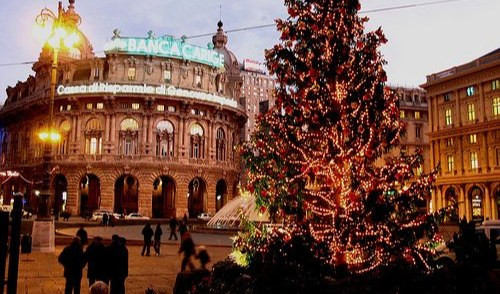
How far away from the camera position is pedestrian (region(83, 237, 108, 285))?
1013cm

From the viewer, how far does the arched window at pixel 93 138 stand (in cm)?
5559

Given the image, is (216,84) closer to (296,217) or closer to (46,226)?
(46,226)

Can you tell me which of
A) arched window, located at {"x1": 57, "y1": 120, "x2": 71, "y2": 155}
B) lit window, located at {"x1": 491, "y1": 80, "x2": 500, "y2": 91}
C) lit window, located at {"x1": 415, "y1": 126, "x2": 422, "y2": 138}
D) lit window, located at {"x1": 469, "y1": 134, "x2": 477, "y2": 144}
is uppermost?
lit window, located at {"x1": 491, "y1": 80, "x2": 500, "y2": 91}

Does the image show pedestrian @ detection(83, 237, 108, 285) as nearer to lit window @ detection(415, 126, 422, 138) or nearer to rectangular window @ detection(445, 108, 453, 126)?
rectangular window @ detection(445, 108, 453, 126)

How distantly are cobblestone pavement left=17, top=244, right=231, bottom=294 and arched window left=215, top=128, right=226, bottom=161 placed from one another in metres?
40.0

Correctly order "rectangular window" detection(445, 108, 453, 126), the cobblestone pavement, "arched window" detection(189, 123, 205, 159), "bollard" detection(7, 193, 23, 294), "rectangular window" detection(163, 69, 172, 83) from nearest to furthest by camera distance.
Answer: "bollard" detection(7, 193, 23, 294) → the cobblestone pavement → "rectangular window" detection(445, 108, 453, 126) → "rectangular window" detection(163, 69, 172, 83) → "arched window" detection(189, 123, 205, 159)

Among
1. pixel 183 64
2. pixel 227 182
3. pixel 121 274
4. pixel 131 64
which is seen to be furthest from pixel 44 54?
pixel 121 274

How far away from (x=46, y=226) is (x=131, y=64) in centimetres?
4010

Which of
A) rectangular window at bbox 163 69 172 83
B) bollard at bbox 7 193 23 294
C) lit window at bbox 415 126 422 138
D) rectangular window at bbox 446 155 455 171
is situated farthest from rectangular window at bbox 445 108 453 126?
bollard at bbox 7 193 23 294

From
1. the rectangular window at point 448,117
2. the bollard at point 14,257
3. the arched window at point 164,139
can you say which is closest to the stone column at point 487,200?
the rectangular window at point 448,117

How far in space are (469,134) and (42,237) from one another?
41.6 metres

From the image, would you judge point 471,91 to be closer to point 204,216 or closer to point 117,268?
point 204,216

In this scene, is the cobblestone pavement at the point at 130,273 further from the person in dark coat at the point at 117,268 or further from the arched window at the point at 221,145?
the arched window at the point at 221,145

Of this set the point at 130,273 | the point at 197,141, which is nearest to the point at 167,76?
the point at 197,141
